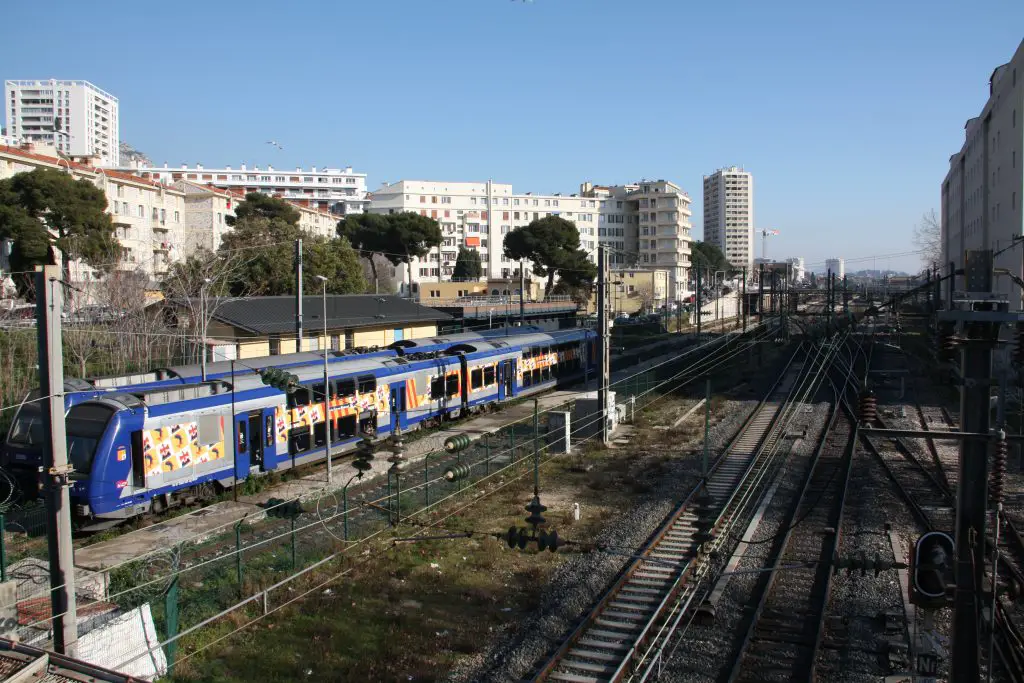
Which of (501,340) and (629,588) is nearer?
(629,588)

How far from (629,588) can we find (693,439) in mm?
13848

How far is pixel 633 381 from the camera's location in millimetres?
33562

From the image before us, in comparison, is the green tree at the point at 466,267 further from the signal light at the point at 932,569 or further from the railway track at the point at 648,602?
the signal light at the point at 932,569

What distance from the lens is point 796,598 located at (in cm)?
1354

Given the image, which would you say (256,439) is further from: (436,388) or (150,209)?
(150,209)

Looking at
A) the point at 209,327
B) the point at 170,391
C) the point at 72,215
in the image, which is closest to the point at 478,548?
the point at 170,391

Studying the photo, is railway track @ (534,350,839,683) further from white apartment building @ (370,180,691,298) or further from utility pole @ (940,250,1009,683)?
white apartment building @ (370,180,691,298)

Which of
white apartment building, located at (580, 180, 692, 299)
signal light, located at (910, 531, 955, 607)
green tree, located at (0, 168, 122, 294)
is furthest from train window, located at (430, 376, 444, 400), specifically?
white apartment building, located at (580, 180, 692, 299)

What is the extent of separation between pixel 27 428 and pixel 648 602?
12686 millimetres

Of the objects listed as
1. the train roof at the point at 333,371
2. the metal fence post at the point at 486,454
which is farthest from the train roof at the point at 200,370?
the metal fence post at the point at 486,454

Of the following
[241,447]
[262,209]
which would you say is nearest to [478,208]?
[262,209]

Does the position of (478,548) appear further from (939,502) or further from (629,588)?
(939,502)

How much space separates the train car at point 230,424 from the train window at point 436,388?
4 cm

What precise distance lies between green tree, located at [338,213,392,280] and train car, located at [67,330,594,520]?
43.1 metres
